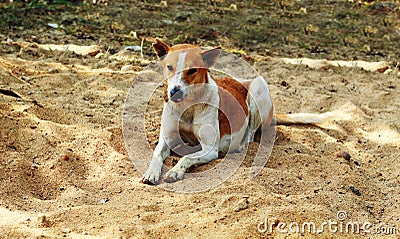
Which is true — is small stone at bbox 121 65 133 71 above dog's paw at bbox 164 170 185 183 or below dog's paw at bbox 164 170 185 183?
below

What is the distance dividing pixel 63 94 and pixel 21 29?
334 centimetres

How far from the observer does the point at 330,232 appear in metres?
3.88

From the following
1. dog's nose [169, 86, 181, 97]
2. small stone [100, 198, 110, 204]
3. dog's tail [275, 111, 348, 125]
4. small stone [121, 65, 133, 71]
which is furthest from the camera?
small stone [121, 65, 133, 71]

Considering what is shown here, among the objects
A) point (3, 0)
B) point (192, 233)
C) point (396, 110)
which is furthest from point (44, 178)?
point (3, 0)

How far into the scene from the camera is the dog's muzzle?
457 cm

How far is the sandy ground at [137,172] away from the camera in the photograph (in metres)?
3.84

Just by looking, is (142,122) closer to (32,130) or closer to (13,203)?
(32,130)

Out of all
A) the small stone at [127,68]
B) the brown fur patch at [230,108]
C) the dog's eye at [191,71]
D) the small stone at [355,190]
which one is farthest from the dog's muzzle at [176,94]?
the small stone at [127,68]

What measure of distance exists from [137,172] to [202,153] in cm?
62

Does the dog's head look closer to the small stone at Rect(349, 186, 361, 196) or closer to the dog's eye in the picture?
the dog's eye

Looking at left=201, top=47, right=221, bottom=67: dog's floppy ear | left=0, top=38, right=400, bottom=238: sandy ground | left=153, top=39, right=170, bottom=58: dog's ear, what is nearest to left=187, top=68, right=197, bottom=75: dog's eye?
left=201, top=47, right=221, bottom=67: dog's floppy ear

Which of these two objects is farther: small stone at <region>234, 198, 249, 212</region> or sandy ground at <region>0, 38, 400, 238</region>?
small stone at <region>234, 198, 249, 212</region>

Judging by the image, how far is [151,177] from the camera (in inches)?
181

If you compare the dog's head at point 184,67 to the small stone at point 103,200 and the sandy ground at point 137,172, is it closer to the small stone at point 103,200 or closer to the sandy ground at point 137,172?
the sandy ground at point 137,172
